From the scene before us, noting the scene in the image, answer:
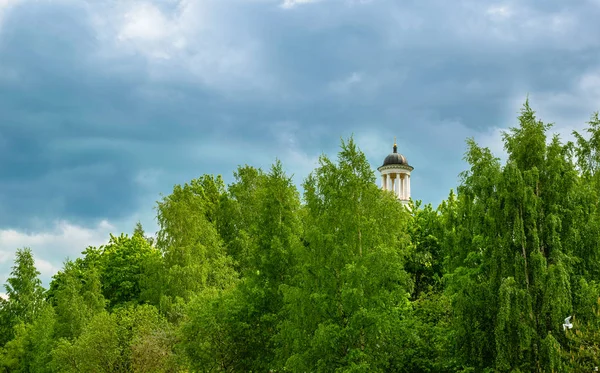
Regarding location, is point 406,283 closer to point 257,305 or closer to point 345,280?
point 345,280

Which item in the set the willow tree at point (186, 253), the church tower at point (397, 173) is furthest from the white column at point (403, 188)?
the willow tree at point (186, 253)

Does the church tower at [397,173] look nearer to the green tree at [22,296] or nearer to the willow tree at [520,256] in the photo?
the green tree at [22,296]

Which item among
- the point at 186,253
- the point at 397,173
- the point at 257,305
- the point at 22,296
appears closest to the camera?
the point at 257,305

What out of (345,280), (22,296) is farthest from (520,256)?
(22,296)

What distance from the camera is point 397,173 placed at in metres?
80.8

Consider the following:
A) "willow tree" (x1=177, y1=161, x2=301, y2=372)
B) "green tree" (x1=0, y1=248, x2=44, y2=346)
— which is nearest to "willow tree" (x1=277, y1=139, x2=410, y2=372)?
"willow tree" (x1=177, y1=161, x2=301, y2=372)

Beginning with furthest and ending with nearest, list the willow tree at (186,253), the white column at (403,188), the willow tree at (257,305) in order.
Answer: the white column at (403,188)
the willow tree at (186,253)
the willow tree at (257,305)

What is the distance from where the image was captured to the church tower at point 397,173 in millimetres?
80562

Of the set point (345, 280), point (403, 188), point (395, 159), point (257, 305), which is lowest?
point (257, 305)

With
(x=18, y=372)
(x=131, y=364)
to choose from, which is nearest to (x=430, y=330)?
(x=131, y=364)

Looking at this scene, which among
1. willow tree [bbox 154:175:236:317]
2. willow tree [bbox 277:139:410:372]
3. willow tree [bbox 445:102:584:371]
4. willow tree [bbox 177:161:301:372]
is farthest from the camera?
willow tree [bbox 154:175:236:317]

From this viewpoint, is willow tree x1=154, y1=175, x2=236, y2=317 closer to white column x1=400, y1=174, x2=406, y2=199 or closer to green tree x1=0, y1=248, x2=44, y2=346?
green tree x1=0, y1=248, x2=44, y2=346

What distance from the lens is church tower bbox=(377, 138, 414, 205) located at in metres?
80.6

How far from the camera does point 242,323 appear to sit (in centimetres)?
2600
